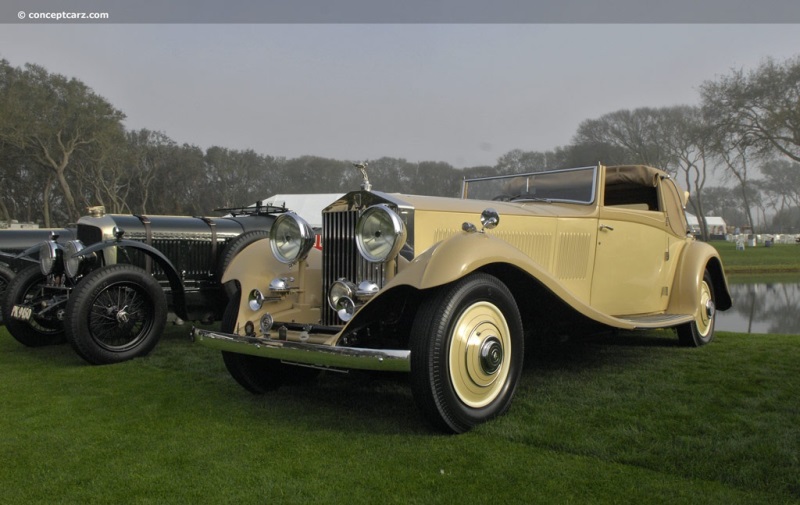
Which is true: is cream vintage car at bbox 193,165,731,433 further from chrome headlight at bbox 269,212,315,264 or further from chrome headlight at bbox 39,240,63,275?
chrome headlight at bbox 39,240,63,275

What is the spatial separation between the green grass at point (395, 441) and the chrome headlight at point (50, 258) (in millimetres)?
1720

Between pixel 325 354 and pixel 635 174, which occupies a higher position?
pixel 635 174

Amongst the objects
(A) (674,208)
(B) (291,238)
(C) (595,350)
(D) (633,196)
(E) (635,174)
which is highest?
(E) (635,174)

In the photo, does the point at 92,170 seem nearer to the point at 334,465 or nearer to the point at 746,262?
the point at 746,262

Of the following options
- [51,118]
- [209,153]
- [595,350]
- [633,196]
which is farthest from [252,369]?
[209,153]

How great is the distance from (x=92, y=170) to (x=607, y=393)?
41.5 m

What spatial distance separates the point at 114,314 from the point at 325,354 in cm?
341

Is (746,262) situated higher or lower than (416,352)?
lower

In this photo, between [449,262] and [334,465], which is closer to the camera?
[334,465]

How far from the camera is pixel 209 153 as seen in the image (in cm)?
5009

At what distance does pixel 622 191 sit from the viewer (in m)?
6.04

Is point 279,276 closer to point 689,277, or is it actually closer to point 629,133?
point 689,277

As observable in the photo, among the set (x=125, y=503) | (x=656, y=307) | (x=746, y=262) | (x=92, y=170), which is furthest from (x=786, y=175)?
(x=125, y=503)

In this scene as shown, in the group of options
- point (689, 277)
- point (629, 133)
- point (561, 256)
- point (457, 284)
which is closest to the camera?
point (457, 284)
